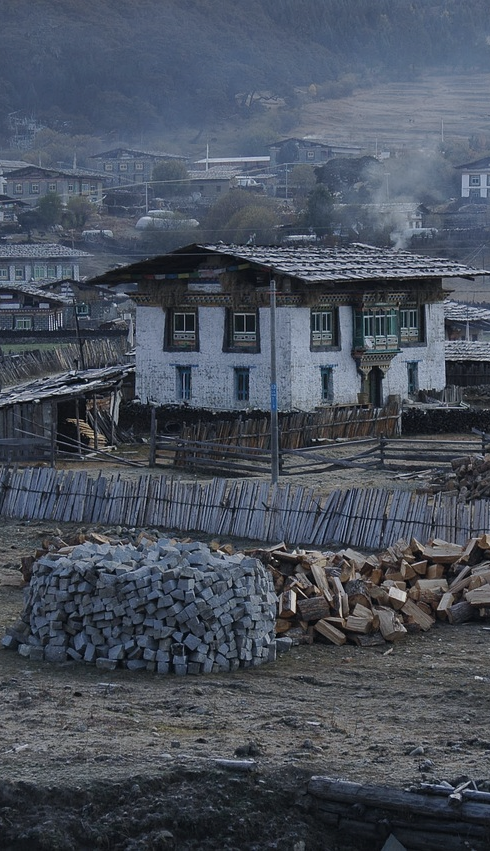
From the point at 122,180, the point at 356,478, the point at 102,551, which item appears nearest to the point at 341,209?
the point at 122,180

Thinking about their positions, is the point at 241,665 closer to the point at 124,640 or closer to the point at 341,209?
the point at 124,640

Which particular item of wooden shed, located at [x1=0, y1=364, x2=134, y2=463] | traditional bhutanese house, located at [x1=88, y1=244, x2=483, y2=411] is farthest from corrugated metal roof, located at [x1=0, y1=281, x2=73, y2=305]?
wooden shed, located at [x1=0, y1=364, x2=134, y2=463]

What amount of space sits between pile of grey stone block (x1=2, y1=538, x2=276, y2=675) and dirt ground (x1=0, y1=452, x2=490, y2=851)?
0.23 metres

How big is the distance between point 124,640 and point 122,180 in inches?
6218

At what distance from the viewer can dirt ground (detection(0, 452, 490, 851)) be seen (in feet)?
37.2

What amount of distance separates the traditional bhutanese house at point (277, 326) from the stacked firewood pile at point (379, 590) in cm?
1879

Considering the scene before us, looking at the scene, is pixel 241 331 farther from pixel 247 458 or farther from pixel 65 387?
pixel 247 458

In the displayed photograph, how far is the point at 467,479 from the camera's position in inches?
985

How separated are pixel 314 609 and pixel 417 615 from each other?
1242mm

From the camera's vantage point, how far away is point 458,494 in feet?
78.3

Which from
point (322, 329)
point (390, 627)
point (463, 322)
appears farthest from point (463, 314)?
point (390, 627)

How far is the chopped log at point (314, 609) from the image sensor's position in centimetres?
1652

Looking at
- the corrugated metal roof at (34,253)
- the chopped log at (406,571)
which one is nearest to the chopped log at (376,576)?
the chopped log at (406,571)

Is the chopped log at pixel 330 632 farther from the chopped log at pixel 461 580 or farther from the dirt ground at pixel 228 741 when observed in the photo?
the chopped log at pixel 461 580
